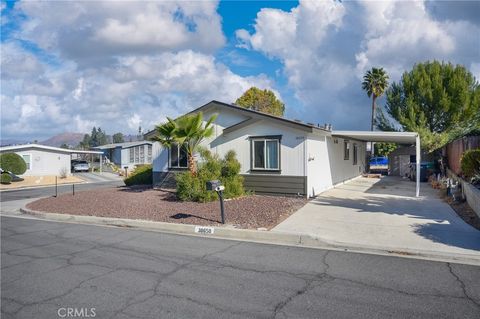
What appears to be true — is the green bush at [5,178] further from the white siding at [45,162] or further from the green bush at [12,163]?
the white siding at [45,162]

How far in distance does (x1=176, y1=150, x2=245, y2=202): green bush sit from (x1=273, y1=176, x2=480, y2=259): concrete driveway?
9.58 feet

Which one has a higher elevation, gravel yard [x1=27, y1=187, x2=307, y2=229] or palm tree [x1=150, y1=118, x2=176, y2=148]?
palm tree [x1=150, y1=118, x2=176, y2=148]

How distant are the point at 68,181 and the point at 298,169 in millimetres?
23752

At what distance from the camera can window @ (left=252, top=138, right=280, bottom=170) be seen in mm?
14773

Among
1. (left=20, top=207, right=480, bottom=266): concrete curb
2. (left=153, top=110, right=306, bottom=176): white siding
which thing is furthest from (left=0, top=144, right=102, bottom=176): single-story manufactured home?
(left=20, top=207, right=480, bottom=266): concrete curb

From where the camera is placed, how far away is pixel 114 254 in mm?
7289

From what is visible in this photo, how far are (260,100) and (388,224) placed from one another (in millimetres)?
40448

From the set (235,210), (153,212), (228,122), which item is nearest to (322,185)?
(228,122)

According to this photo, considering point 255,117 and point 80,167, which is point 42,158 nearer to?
point 80,167

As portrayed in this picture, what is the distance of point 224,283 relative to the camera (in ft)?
18.1

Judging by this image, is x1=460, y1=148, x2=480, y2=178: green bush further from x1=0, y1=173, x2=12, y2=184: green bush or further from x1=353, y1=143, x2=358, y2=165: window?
x1=0, y1=173, x2=12, y2=184: green bush

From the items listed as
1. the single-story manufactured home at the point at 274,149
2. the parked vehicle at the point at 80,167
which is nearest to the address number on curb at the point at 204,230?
the single-story manufactured home at the point at 274,149

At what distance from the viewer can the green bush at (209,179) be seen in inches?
511

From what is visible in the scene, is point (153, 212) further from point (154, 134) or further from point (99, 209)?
point (154, 134)
